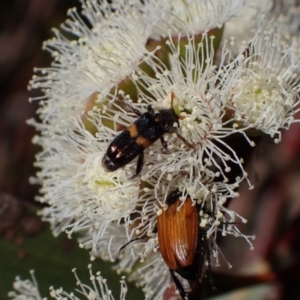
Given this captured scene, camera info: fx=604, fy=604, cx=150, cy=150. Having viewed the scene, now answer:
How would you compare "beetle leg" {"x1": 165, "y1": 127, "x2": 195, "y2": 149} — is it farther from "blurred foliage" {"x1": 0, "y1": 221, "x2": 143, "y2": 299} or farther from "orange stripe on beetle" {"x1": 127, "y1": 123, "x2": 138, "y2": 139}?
"blurred foliage" {"x1": 0, "y1": 221, "x2": 143, "y2": 299}

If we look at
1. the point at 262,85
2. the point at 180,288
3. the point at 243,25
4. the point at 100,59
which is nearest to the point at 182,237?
the point at 180,288

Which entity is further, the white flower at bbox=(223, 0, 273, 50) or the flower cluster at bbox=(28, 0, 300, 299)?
the white flower at bbox=(223, 0, 273, 50)

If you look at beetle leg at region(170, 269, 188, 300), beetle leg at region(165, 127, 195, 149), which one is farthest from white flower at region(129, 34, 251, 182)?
beetle leg at region(170, 269, 188, 300)

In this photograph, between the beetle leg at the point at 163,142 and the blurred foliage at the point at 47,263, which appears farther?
the blurred foliage at the point at 47,263

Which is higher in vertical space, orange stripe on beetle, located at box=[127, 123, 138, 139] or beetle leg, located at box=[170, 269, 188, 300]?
orange stripe on beetle, located at box=[127, 123, 138, 139]

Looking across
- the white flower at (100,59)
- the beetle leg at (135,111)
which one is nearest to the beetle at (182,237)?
the beetle leg at (135,111)

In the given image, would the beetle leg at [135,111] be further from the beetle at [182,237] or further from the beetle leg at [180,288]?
the beetle leg at [180,288]
